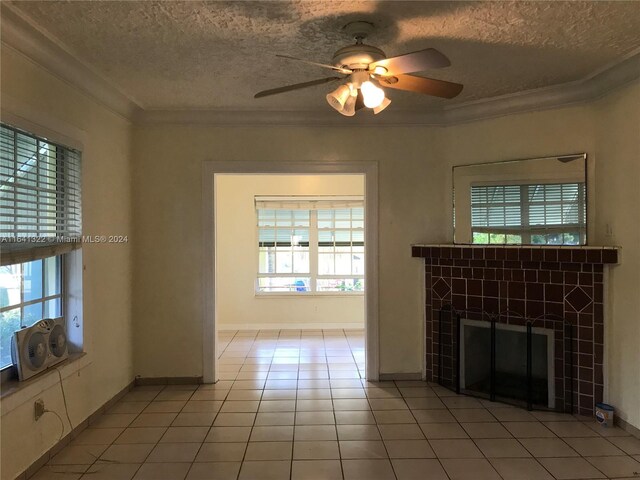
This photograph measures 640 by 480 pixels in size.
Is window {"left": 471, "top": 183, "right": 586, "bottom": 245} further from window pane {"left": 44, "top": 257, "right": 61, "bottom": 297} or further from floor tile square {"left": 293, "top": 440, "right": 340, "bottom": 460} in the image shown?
window pane {"left": 44, "top": 257, "right": 61, "bottom": 297}

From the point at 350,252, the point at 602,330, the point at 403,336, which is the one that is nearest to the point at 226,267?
the point at 350,252

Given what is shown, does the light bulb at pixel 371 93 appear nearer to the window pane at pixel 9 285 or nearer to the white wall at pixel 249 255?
the window pane at pixel 9 285

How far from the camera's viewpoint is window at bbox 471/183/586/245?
3303 mm

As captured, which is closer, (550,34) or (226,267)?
(550,34)

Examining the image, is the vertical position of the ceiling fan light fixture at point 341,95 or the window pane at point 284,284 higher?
the ceiling fan light fixture at point 341,95

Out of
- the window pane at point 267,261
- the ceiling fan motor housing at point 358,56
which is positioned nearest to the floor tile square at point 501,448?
the ceiling fan motor housing at point 358,56

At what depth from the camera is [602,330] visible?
10.3 feet

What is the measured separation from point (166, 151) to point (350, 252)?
3.46 metres

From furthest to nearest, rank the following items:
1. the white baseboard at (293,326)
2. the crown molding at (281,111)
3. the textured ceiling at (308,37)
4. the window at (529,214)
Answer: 1. the white baseboard at (293,326)
2. the window at (529,214)
3. the crown molding at (281,111)
4. the textured ceiling at (308,37)

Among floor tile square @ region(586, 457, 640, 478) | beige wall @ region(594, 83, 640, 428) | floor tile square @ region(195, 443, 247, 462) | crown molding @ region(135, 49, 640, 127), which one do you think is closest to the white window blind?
crown molding @ region(135, 49, 640, 127)

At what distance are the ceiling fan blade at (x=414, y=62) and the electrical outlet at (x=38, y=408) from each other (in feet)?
8.46

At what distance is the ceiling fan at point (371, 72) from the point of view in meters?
2.04

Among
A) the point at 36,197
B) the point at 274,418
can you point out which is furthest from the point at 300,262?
the point at 36,197

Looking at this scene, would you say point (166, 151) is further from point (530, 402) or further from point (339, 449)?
point (530, 402)
